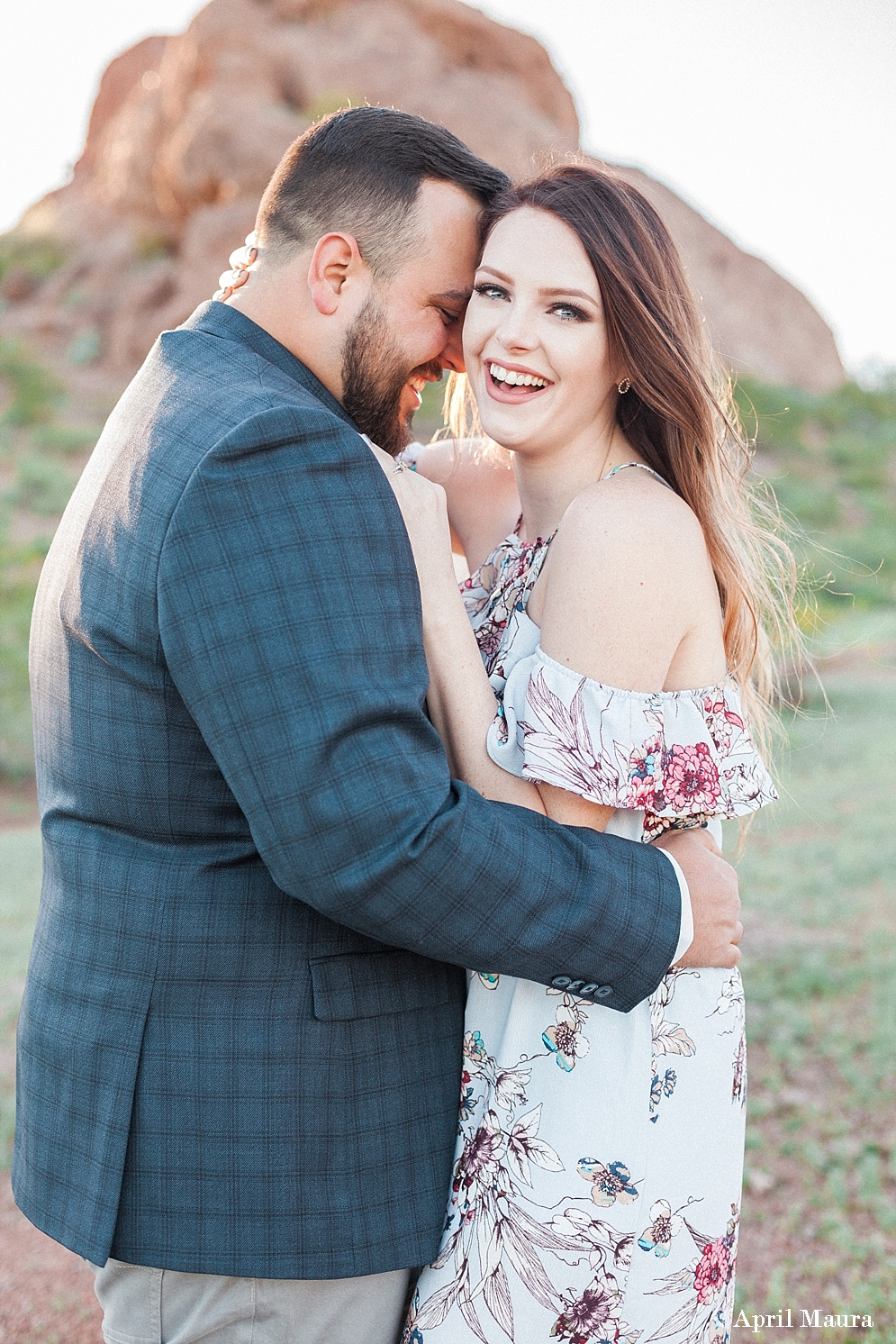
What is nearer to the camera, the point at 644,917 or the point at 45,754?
the point at 644,917

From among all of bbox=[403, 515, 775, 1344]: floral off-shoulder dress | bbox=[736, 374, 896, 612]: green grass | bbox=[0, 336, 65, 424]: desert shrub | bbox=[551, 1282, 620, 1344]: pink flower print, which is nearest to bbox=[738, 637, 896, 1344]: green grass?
bbox=[403, 515, 775, 1344]: floral off-shoulder dress

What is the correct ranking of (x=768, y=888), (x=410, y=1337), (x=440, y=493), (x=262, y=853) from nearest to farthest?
(x=262, y=853) → (x=410, y=1337) → (x=440, y=493) → (x=768, y=888)

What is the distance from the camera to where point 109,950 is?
1.48 meters

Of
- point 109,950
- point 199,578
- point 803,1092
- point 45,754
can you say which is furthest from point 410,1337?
point 803,1092

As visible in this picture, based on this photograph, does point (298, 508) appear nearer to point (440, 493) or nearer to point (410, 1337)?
point (440, 493)

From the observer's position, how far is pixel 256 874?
148 centimetres

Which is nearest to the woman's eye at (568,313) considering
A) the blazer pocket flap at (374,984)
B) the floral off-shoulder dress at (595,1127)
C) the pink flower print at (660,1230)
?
the floral off-shoulder dress at (595,1127)

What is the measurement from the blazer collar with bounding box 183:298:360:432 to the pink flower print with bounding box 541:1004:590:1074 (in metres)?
0.97

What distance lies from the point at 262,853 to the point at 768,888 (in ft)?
16.8

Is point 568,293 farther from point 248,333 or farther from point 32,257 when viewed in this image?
point 32,257

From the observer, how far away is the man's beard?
1.85 m

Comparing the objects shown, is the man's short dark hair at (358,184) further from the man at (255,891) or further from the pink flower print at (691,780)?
the pink flower print at (691,780)

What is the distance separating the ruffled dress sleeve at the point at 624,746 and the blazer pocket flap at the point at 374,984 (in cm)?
32

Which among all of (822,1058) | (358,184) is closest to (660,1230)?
(358,184)
